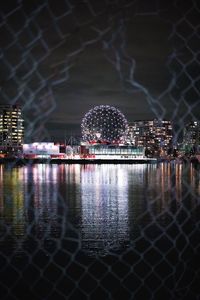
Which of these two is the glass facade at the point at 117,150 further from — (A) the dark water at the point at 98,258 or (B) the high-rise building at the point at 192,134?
(B) the high-rise building at the point at 192,134

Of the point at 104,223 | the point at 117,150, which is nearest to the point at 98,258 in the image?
the point at 104,223

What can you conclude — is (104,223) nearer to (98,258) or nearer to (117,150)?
(98,258)

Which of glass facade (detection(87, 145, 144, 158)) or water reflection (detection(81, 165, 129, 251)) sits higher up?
glass facade (detection(87, 145, 144, 158))

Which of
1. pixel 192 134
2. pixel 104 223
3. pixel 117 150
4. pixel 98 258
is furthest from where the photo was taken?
pixel 117 150

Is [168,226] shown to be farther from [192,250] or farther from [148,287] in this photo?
[148,287]

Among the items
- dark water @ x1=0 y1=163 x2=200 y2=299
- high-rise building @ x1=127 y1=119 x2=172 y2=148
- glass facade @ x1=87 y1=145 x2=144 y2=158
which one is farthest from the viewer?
glass facade @ x1=87 y1=145 x2=144 y2=158

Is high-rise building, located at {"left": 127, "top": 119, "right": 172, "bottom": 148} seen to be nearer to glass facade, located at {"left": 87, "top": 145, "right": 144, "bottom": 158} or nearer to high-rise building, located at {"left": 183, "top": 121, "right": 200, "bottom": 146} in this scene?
high-rise building, located at {"left": 183, "top": 121, "right": 200, "bottom": 146}

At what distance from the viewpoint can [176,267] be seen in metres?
6.93

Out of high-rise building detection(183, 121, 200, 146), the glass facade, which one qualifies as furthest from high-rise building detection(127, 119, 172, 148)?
the glass facade

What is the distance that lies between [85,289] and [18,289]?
0.83m

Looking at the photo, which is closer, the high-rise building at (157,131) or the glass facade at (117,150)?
the high-rise building at (157,131)

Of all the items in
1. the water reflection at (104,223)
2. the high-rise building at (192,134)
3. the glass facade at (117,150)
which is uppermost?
the high-rise building at (192,134)

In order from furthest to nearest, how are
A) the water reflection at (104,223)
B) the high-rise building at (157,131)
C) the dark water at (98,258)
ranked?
the water reflection at (104,223) < the dark water at (98,258) < the high-rise building at (157,131)

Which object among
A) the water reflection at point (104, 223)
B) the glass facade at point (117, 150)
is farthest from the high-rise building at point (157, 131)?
the glass facade at point (117, 150)
